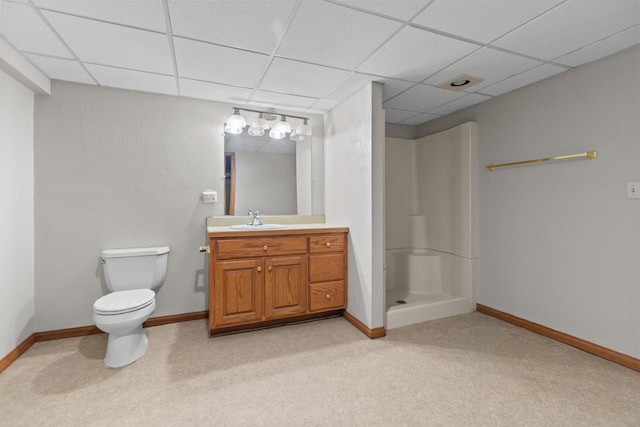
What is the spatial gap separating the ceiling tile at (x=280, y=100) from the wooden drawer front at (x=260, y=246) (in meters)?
1.27

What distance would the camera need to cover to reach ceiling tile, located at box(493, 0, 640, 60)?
1.50 m

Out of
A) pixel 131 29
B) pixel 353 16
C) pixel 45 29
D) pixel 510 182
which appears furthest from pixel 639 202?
pixel 45 29

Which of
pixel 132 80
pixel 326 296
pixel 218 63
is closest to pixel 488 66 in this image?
pixel 218 63

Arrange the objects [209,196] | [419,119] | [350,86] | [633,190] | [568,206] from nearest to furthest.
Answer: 1. [633,190]
2. [568,206]
3. [350,86]
4. [209,196]
5. [419,119]

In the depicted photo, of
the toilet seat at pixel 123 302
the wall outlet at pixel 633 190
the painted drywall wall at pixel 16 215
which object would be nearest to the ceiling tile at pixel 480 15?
the wall outlet at pixel 633 190

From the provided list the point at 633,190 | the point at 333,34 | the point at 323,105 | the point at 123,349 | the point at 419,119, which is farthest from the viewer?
the point at 419,119

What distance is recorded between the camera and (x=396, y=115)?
332 centimetres

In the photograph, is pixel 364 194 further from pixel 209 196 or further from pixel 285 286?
pixel 209 196

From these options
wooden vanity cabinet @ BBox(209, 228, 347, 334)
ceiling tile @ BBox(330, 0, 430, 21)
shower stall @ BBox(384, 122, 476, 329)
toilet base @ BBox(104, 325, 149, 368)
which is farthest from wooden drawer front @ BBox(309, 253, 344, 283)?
ceiling tile @ BBox(330, 0, 430, 21)

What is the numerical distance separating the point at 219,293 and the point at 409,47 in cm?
220

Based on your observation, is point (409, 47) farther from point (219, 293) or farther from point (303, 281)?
point (219, 293)

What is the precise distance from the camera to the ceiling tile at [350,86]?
7.55 ft

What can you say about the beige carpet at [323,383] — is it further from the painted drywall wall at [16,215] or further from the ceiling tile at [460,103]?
the ceiling tile at [460,103]

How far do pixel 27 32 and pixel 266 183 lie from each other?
1899mm
